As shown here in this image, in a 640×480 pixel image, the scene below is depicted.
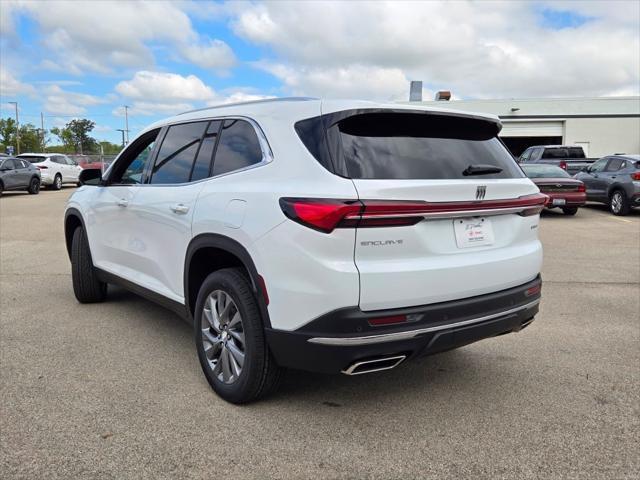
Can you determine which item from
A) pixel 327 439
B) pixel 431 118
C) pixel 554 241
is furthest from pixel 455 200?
pixel 554 241

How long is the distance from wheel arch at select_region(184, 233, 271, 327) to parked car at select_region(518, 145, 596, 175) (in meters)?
18.2

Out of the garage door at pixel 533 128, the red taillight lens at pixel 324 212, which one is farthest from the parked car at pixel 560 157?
the red taillight lens at pixel 324 212

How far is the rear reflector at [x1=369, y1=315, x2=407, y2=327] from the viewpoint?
9.12 ft

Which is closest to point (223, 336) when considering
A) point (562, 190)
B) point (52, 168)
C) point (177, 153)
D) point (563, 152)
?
point (177, 153)

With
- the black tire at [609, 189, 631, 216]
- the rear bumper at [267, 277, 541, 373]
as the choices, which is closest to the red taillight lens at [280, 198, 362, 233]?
the rear bumper at [267, 277, 541, 373]

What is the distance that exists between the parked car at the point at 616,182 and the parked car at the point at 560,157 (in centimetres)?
329

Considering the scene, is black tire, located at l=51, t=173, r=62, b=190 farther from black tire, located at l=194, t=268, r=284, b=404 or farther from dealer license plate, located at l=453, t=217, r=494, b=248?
dealer license plate, located at l=453, t=217, r=494, b=248

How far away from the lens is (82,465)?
2.76m

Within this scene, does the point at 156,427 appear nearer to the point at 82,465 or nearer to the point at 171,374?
the point at 82,465

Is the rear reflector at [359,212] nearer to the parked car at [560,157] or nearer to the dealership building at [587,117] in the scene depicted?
the parked car at [560,157]

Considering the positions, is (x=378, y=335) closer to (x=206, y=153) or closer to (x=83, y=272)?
(x=206, y=153)

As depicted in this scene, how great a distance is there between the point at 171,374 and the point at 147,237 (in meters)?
1.09

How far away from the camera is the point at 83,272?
5.57 meters

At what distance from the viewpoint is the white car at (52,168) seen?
24391 millimetres
